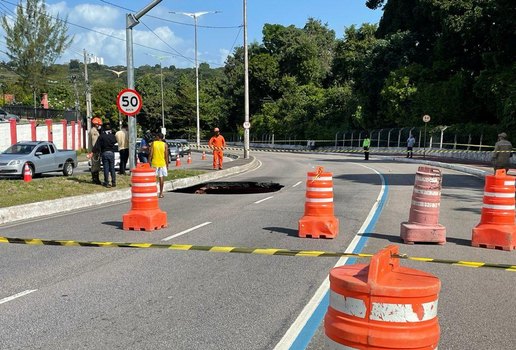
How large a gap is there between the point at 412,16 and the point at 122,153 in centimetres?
4737

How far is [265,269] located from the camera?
6965 millimetres

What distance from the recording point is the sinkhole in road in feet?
60.0

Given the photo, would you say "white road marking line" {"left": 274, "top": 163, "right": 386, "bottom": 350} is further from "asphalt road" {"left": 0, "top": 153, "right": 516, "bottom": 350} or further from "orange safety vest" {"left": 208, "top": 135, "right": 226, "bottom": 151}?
"orange safety vest" {"left": 208, "top": 135, "right": 226, "bottom": 151}

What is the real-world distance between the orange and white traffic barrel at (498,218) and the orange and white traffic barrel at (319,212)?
245 centimetres

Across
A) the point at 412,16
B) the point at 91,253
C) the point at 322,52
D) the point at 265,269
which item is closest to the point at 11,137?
the point at 91,253

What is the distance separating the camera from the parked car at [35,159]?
19.7 metres

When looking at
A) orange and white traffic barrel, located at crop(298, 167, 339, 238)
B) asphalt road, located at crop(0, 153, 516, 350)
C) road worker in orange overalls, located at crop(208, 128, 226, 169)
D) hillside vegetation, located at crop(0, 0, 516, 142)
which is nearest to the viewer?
asphalt road, located at crop(0, 153, 516, 350)

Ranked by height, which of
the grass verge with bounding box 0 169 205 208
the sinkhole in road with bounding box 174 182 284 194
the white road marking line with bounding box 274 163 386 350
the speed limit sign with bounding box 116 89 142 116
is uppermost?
the speed limit sign with bounding box 116 89 142 116

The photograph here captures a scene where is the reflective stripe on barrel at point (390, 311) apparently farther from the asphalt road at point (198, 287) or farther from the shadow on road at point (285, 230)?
the shadow on road at point (285, 230)

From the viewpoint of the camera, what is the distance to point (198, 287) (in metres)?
6.10

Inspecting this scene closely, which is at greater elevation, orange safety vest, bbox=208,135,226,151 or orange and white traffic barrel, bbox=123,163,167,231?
orange safety vest, bbox=208,135,226,151

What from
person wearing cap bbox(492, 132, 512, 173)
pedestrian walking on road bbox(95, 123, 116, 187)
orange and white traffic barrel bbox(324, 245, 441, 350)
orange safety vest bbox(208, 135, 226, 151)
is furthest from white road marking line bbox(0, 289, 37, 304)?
orange safety vest bbox(208, 135, 226, 151)

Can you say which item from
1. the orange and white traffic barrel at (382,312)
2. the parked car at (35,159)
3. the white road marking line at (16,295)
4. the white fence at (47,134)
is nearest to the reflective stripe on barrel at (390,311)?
the orange and white traffic barrel at (382,312)

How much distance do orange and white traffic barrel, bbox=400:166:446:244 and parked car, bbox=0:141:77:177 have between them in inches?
635
